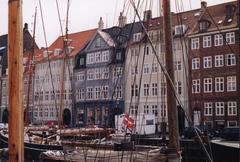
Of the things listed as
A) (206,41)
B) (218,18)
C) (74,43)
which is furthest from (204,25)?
(74,43)

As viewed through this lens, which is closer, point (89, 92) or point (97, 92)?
point (97, 92)

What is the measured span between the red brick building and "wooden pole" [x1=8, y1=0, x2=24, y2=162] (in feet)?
113

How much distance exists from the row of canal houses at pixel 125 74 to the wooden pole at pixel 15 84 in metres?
29.0

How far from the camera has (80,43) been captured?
57812mm

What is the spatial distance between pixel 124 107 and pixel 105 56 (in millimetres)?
7235

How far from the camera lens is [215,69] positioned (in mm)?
40312

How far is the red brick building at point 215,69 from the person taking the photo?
127 feet

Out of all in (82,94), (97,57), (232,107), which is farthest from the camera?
(82,94)

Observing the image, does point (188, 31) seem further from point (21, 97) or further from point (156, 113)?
point (21, 97)

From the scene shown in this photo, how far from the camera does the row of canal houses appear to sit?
131 feet

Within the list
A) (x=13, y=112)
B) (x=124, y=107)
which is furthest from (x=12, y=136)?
(x=124, y=107)

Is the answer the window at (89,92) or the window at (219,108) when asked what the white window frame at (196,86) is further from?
the window at (89,92)

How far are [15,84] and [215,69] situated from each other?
37.4 metres

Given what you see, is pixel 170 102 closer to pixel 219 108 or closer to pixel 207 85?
pixel 219 108
